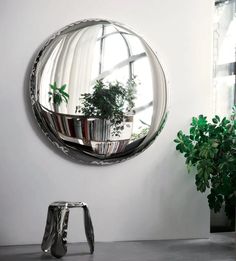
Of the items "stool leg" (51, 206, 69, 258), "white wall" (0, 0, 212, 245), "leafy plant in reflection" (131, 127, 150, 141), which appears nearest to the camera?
"stool leg" (51, 206, 69, 258)

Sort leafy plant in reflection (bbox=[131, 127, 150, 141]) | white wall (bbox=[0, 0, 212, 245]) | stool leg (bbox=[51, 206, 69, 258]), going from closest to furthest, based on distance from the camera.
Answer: stool leg (bbox=[51, 206, 69, 258]) → white wall (bbox=[0, 0, 212, 245]) → leafy plant in reflection (bbox=[131, 127, 150, 141])

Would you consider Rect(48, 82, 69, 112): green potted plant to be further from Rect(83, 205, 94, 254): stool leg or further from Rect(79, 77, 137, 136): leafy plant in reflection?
Rect(83, 205, 94, 254): stool leg

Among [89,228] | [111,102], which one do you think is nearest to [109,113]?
[111,102]

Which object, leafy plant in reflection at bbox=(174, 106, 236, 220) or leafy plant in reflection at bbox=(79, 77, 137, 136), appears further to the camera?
leafy plant in reflection at bbox=(174, 106, 236, 220)

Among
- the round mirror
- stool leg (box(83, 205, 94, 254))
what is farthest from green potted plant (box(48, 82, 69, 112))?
stool leg (box(83, 205, 94, 254))

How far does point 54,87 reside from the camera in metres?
1.99

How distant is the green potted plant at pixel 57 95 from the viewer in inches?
78.2

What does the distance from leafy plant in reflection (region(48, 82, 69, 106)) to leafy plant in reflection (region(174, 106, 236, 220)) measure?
50cm

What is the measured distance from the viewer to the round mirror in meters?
1.99

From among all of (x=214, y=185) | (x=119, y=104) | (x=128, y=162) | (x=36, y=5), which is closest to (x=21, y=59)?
(x=36, y=5)

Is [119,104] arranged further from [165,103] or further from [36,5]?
[36,5]

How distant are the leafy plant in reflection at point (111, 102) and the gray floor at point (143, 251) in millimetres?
434

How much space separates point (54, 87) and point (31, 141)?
216 millimetres

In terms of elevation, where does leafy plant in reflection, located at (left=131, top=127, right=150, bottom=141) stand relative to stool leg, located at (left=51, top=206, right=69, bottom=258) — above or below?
above
